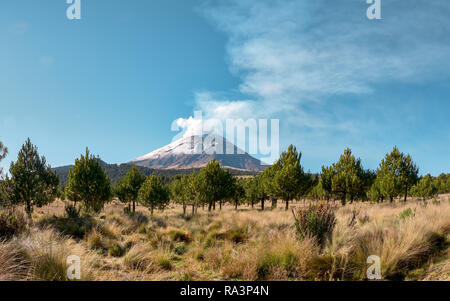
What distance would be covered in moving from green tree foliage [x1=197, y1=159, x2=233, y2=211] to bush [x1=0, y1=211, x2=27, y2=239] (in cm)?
2300

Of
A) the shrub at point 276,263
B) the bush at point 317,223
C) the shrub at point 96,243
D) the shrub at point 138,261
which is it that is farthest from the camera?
the shrub at point 96,243

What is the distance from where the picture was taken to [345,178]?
29109 millimetres

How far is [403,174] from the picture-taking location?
98.5 feet

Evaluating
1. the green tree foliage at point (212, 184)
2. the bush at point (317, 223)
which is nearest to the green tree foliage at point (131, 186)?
the green tree foliage at point (212, 184)

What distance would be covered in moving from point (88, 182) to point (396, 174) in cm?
3937

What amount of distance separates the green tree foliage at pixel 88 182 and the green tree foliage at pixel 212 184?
11961mm

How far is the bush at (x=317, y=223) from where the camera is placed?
581 centimetres

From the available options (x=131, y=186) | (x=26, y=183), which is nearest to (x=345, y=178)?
(x=131, y=186)

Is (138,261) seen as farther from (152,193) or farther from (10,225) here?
(152,193)

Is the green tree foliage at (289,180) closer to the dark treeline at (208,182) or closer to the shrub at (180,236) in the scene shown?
the dark treeline at (208,182)

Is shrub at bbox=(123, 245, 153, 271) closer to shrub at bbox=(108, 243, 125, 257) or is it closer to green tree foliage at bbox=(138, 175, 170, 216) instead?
shrub at bbox=(108, 243, 125, 257)
